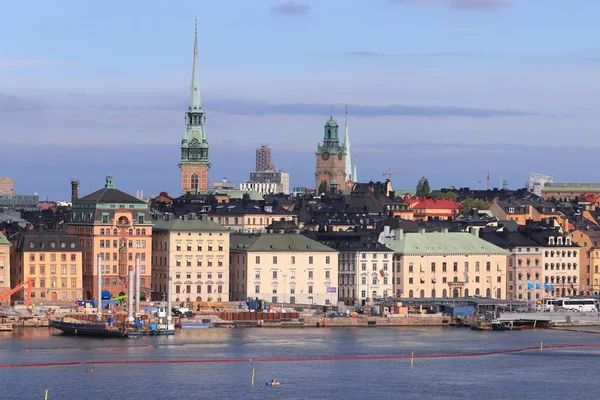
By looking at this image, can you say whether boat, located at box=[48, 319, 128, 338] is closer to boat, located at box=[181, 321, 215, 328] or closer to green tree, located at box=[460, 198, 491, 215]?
boat, located at box=[181, 321, 215, 328]

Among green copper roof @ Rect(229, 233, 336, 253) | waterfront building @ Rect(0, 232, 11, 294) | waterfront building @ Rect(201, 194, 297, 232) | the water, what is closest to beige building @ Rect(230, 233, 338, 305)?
green copper roof @ Rect(229, 233, 336, 253)

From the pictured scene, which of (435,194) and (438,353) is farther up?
(435,194)

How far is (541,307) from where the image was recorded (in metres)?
109

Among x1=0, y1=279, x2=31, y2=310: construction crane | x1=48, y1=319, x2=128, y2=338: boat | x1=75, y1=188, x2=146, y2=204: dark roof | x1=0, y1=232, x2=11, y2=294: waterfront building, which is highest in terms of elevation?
x1=75, y1=188, x2=146, y2=204: dark roof

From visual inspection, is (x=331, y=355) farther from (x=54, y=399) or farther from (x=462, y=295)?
(x=462, y=295)

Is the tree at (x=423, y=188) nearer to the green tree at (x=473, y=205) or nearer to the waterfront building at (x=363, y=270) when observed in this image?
the green tree at (x=473, y=205)

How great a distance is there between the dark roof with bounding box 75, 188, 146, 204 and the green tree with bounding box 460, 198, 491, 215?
4720 cm

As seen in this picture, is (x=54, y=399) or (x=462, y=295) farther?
(x=462, y=295)

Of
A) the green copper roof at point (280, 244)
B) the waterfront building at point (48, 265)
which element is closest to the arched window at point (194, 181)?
the green copper roof at point (280, 244)

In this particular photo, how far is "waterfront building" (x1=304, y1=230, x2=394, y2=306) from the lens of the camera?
111 m

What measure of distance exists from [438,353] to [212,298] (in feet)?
76.7

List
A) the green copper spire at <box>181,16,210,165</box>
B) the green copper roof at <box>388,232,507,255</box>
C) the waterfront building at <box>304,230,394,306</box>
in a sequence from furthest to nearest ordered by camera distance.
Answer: the green copper spire at <box>181,16,210,165</box>, the green copper roof at <box>388,232,507,255</box>, the waterfront building at <box>304,230,394,306</box>

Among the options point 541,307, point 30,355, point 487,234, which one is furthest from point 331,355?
point 487,234

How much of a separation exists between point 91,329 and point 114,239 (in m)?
14.0
